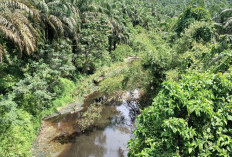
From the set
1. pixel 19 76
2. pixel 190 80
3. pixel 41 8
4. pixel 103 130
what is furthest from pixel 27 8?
pixel 190 80

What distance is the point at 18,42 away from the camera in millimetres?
8516

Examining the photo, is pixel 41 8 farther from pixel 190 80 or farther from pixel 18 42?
pixel 190 80

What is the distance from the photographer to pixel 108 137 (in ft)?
33.2

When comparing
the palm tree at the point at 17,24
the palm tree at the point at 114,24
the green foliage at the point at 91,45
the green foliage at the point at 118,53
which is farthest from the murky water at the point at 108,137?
the palm tree at the point at 114,24

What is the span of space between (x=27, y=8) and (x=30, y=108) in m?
5.68

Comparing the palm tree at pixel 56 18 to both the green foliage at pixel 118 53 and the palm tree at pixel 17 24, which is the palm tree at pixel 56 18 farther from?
the green foliage at pixel 118 53

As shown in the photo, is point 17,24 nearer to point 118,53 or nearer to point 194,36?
point 194,36

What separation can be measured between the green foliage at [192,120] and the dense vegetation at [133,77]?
2cm

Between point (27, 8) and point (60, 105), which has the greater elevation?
point (27, 8)

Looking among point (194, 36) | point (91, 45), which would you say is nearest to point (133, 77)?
point (194, 36)

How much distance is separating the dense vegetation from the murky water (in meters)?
1.81

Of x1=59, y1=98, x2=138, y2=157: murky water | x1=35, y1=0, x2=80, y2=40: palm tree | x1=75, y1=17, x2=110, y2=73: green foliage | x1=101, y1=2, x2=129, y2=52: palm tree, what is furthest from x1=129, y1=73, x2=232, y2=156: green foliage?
x1=101, y1=2, x2=129, y2=52: palm tree

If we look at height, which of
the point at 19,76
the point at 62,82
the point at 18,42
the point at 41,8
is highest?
the point at 41,8

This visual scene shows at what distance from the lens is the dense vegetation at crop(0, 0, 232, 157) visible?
3842mm
